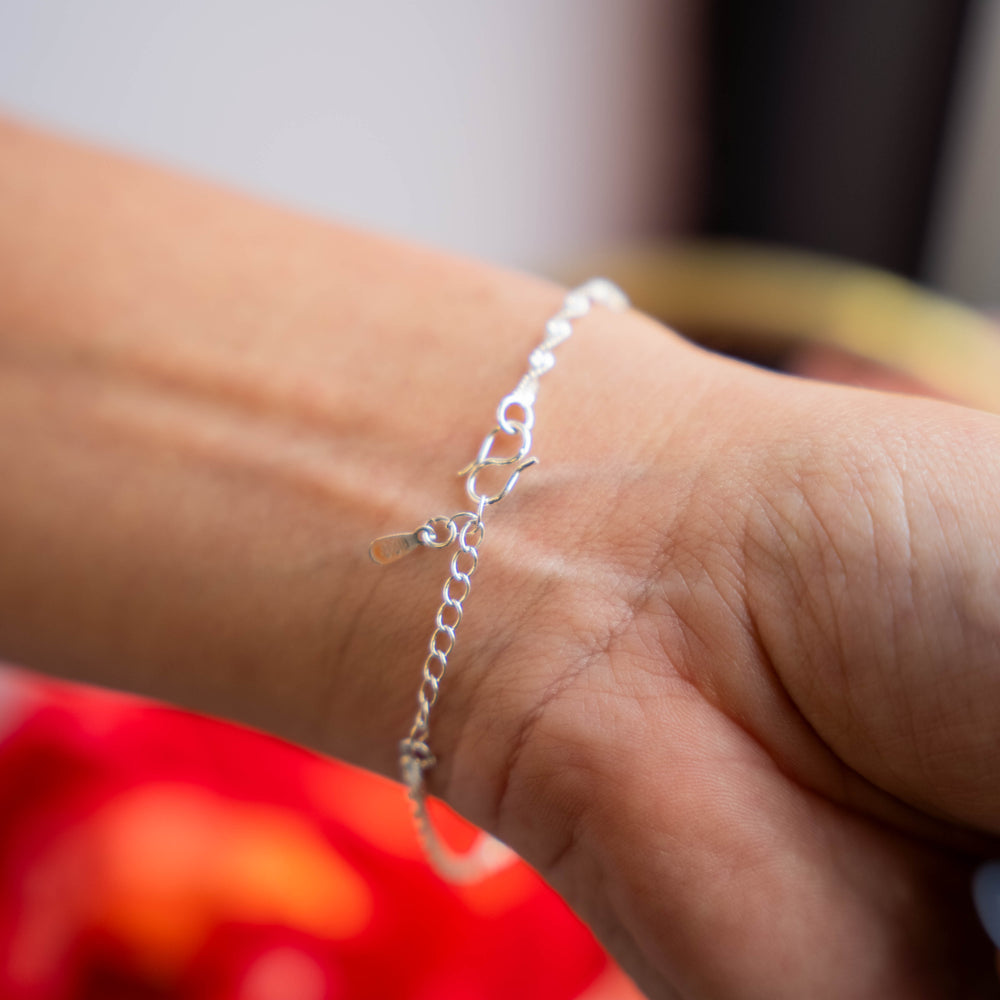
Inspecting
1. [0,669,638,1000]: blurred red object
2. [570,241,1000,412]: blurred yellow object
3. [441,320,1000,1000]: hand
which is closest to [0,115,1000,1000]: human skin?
[441,320,1000,1000]: hand

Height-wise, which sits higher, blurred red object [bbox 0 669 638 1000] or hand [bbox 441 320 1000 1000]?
hand [bbox 441 320 1000 1000]

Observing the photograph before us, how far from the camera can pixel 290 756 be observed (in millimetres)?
1379

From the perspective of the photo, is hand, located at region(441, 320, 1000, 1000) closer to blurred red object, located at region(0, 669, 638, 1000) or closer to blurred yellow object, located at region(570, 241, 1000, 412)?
blurred red object, located at region(0, 669, 638, 1000)

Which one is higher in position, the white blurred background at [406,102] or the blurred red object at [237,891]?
the white blurred background at [406,102]

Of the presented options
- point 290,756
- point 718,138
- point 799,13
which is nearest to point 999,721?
point 290,756

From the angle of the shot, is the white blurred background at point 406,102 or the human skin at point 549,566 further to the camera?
the white blurred background at point 406,102

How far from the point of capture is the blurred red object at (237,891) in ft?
3.84

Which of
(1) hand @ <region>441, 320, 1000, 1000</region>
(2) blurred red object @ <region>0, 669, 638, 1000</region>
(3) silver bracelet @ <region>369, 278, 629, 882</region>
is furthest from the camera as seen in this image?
(2) blurred red object @ <region>0, 669, 638, 1000</region>

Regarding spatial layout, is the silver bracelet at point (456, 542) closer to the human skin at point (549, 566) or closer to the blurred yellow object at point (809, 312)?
the human skin at point (549, 566)

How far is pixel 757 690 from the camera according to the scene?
0.71 metres

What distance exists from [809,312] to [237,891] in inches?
50.6

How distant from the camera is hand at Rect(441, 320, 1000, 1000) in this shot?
0.66 metres

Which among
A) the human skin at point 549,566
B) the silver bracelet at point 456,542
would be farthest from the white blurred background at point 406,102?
the silver bracelet at point 456,542

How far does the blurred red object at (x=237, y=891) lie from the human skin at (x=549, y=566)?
0.41m
